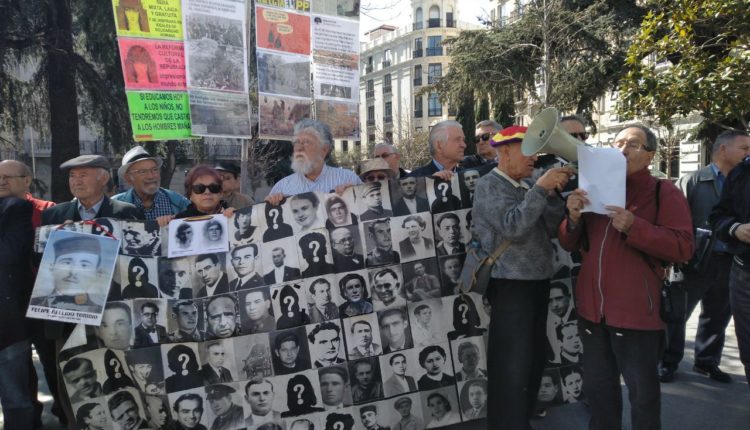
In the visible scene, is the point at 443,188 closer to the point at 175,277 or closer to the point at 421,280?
the point at 421,280

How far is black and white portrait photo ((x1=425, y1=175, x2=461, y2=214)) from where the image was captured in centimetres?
363

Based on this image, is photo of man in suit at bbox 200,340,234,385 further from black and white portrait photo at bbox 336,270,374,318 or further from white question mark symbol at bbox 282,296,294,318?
black and white portrait photo at bbox 336,270,374,318

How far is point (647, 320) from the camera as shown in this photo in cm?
269

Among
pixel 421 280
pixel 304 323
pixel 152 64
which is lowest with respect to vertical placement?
pixel 304 323

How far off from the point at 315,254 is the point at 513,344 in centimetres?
133

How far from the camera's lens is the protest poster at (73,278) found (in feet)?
10.1

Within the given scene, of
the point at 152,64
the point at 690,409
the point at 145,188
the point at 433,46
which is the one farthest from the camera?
the point at 433,46

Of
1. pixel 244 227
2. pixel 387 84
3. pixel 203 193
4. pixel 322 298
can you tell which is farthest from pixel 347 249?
pixel 387 84

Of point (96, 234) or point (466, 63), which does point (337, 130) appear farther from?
point (466, 63)

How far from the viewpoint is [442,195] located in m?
3.65

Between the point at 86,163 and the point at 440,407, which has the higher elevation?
the point at 86,163

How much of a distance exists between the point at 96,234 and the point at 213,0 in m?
2.22

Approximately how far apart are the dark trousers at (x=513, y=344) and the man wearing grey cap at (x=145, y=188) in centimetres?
278

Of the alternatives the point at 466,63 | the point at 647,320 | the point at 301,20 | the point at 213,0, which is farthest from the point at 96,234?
the point at 466,63
